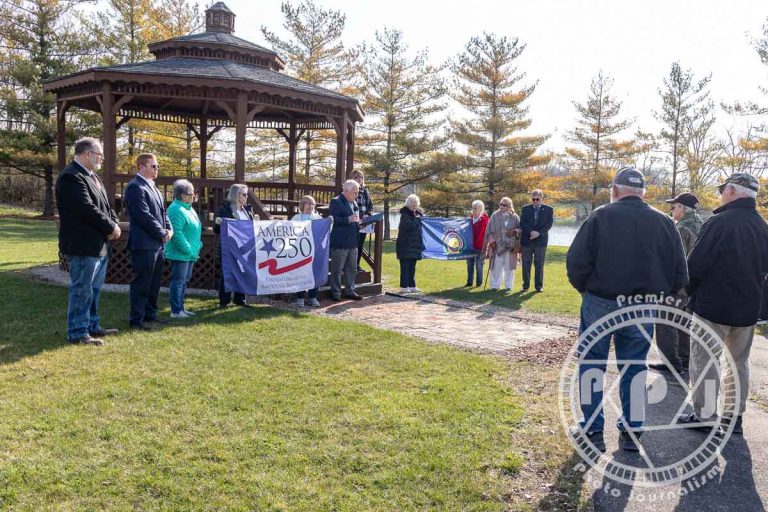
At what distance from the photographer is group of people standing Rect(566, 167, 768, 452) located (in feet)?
13.0

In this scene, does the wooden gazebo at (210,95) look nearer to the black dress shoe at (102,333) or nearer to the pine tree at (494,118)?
the black dress shoe at (102,333)

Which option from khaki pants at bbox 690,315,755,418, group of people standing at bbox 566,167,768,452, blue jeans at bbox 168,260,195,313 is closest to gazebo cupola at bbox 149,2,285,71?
blue jeans at bbox 168,260,195,313

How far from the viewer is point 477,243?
11.9 metres

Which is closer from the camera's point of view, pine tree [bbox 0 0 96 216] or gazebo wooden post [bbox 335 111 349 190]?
gazebo wooden post [bbox 335 111 349 190]

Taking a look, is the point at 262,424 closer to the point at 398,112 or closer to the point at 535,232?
the point at 535,232

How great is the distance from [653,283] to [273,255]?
577 centimetres

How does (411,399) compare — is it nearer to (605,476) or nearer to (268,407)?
(268,407)

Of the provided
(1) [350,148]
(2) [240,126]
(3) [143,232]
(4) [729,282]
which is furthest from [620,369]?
(1) [350,148]

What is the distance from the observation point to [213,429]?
4.10 metres

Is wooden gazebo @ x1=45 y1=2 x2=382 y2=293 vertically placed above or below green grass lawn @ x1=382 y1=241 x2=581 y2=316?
above

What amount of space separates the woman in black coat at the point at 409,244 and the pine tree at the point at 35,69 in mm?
23108

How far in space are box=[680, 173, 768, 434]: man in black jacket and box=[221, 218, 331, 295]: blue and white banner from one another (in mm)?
5612

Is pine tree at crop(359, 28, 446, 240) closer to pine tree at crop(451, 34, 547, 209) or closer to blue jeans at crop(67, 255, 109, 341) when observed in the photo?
pine tree at crop(451, 34, 547, 209)

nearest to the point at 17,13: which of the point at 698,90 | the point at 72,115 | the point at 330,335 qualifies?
the point at 72,115
